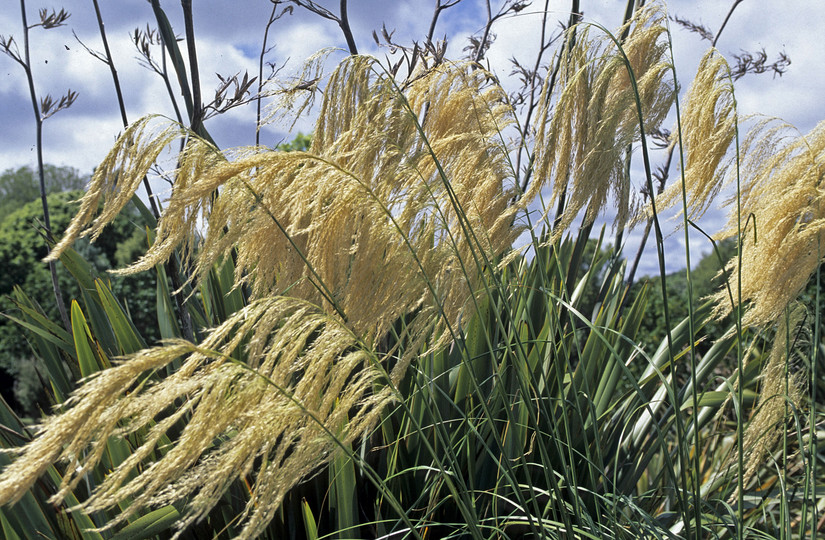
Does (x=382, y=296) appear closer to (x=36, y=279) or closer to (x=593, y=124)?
(x=593, y=124)

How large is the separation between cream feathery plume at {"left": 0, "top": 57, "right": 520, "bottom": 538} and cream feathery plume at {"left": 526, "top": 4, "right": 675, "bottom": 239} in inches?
6.4

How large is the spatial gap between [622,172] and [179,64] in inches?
68.7

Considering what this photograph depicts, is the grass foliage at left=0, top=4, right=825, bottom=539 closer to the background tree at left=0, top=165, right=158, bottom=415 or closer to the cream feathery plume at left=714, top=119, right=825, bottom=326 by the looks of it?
the cream feathery plume at left=714, top=119, right=825, bottom=326

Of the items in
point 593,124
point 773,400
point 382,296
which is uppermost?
point 593,124

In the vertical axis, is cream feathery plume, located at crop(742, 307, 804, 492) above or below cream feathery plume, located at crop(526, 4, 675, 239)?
below

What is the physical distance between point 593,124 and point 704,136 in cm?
44

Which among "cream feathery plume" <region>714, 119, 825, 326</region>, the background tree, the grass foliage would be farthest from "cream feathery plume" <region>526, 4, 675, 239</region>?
the background tree

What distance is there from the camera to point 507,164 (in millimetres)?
1785

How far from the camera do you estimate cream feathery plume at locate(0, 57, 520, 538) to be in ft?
3.21

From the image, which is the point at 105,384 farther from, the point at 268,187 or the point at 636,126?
the point at 636,126

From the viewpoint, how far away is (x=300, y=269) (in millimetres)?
1584

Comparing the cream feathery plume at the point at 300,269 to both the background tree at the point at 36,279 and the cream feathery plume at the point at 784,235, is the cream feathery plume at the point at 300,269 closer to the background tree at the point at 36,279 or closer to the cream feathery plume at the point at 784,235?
the cream feathery plume at the point at 784,235

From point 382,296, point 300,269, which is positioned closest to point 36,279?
point 300,269

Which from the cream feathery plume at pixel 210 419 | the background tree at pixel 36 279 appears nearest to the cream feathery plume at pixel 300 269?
the cream feathery plume at pixel 210 419
